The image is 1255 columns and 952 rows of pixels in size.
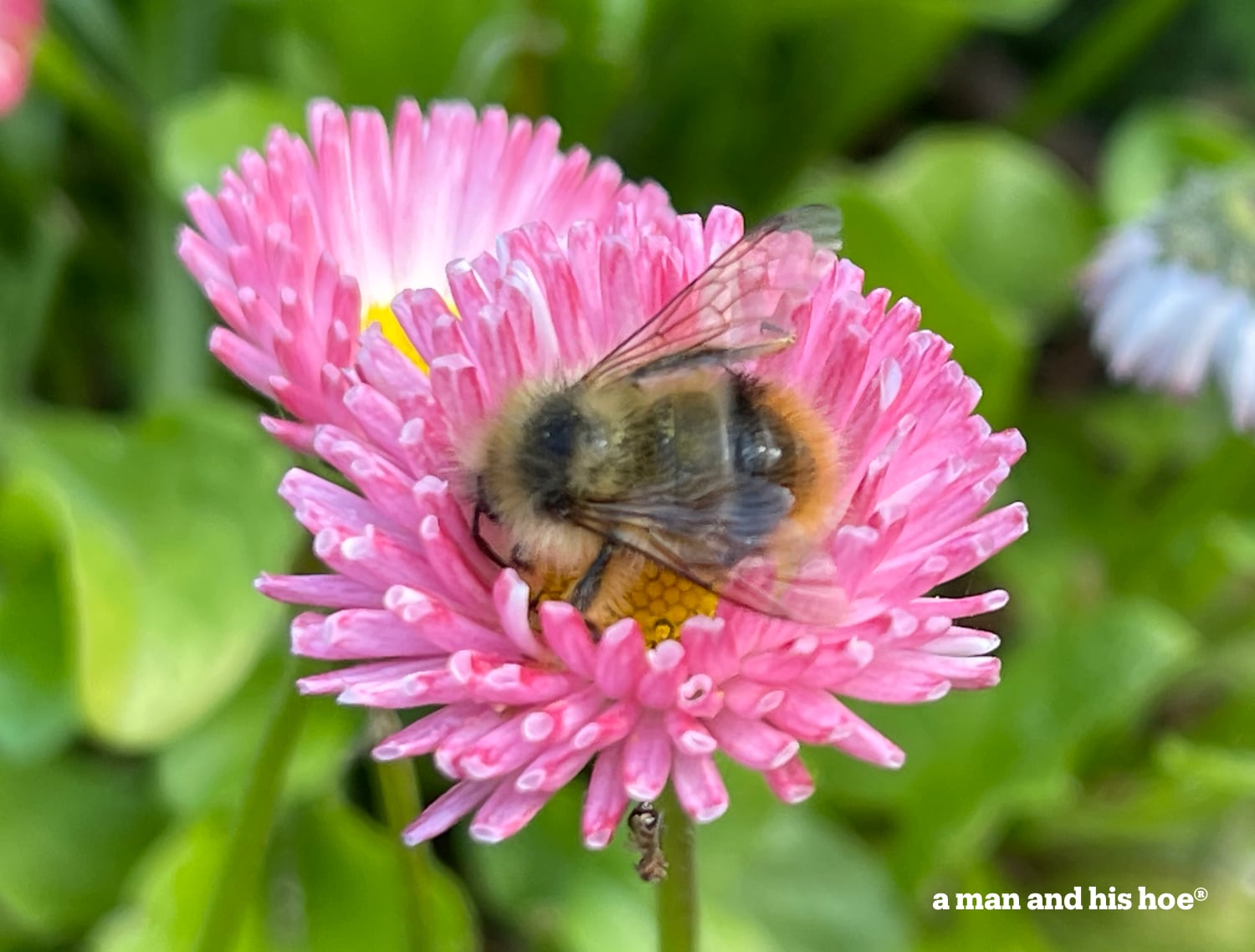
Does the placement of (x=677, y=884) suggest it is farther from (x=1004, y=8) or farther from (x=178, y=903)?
(x=1004, y=8)

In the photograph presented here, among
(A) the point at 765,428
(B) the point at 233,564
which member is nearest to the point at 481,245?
(A) the point at 765,428

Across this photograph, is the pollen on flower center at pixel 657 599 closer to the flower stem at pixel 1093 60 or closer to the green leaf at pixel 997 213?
the green leaf at pixel 997 213

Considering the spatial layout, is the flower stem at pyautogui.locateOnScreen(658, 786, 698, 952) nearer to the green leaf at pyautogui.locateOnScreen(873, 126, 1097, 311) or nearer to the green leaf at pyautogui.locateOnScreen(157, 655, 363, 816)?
the green leaf at pyautogui.locateOnScreen(157, 655, 363, 816)

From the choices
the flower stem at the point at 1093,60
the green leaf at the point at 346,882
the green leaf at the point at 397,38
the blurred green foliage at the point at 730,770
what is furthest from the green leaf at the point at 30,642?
the flower stem at the point at 1093,60

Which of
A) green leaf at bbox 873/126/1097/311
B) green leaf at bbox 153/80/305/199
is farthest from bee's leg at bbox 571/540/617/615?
green leaf at bbox 873/126/1097/311

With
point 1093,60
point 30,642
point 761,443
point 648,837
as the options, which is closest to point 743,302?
point 761,443
